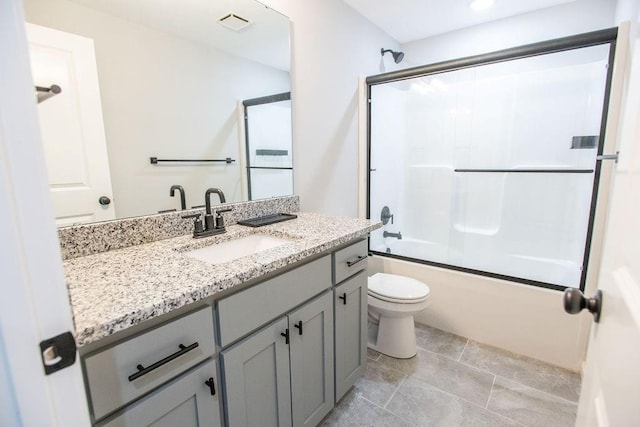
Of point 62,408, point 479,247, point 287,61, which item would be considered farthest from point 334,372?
point 479,247

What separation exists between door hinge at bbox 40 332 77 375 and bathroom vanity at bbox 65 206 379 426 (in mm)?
183

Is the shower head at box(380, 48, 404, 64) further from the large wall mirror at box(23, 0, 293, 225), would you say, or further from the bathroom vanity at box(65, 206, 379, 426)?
the bathroom vanity at box(65, 206, 379, 426)

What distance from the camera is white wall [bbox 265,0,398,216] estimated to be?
1892 millimetres

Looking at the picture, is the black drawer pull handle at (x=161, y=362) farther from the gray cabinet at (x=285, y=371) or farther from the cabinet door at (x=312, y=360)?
the cabinet door at (x=312, y=360)

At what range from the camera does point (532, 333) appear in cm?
194

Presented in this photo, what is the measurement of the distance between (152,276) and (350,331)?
1.00 meters

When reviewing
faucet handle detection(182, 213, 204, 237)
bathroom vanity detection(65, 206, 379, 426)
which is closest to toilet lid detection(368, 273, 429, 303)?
bathroom vanity detection(65, 206, 379, 426)

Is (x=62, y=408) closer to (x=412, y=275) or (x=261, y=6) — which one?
(x=261, y=6)

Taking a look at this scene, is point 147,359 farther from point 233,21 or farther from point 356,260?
point 233,21

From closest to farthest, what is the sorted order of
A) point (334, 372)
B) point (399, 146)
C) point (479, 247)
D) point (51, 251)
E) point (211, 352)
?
point (51, 251), point (211, 352), point (334, 372), point (479, 247), point (399, 146)

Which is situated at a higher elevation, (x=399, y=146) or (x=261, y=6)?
(x=261, y=6)

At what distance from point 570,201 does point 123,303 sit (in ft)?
9.29

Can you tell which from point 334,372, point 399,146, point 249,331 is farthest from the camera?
point 399,146

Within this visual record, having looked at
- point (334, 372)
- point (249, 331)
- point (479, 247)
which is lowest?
point (334, 372)
